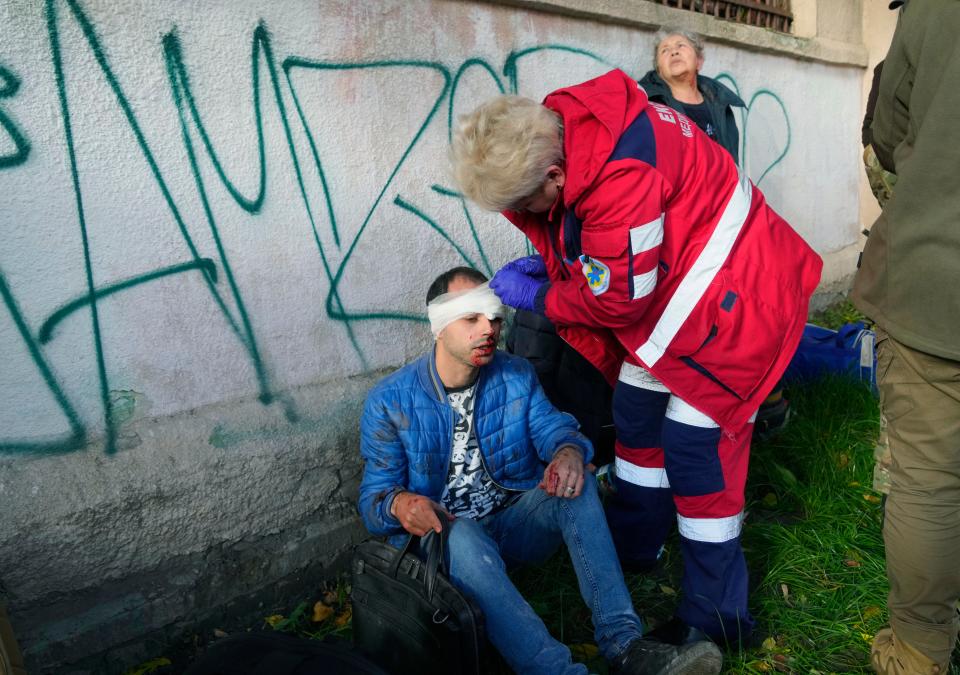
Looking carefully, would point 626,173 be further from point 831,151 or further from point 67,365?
point 831,151

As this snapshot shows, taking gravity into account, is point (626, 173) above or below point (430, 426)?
above

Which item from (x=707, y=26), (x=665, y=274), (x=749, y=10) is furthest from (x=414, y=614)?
(x=749, y=10)

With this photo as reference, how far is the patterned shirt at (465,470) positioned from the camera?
7.65 ft

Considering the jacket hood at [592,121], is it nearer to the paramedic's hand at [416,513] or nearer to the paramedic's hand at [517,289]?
the paramedic's hand at [517,289]

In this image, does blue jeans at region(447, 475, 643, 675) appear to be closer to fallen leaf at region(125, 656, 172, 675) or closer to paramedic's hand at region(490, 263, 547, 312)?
paramedic's hand at region(490, 263, 547, 312)

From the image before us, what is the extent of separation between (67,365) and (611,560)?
5.37 feet

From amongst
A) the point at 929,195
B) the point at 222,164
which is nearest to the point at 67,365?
the point at 222,164

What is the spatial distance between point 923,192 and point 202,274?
1.98 m

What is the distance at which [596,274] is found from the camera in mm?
1936

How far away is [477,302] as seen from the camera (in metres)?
2.26

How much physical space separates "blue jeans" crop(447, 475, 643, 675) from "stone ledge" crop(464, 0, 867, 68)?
6.58 ft

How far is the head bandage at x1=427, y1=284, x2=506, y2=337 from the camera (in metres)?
2.25

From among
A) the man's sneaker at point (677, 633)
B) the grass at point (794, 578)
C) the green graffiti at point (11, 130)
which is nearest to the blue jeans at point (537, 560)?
the man's sneaker at point (677, 633)

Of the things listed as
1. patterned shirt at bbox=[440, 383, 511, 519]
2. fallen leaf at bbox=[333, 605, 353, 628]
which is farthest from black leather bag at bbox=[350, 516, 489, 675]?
fallen leaf at bbox=[333, 605, 353, 628]
